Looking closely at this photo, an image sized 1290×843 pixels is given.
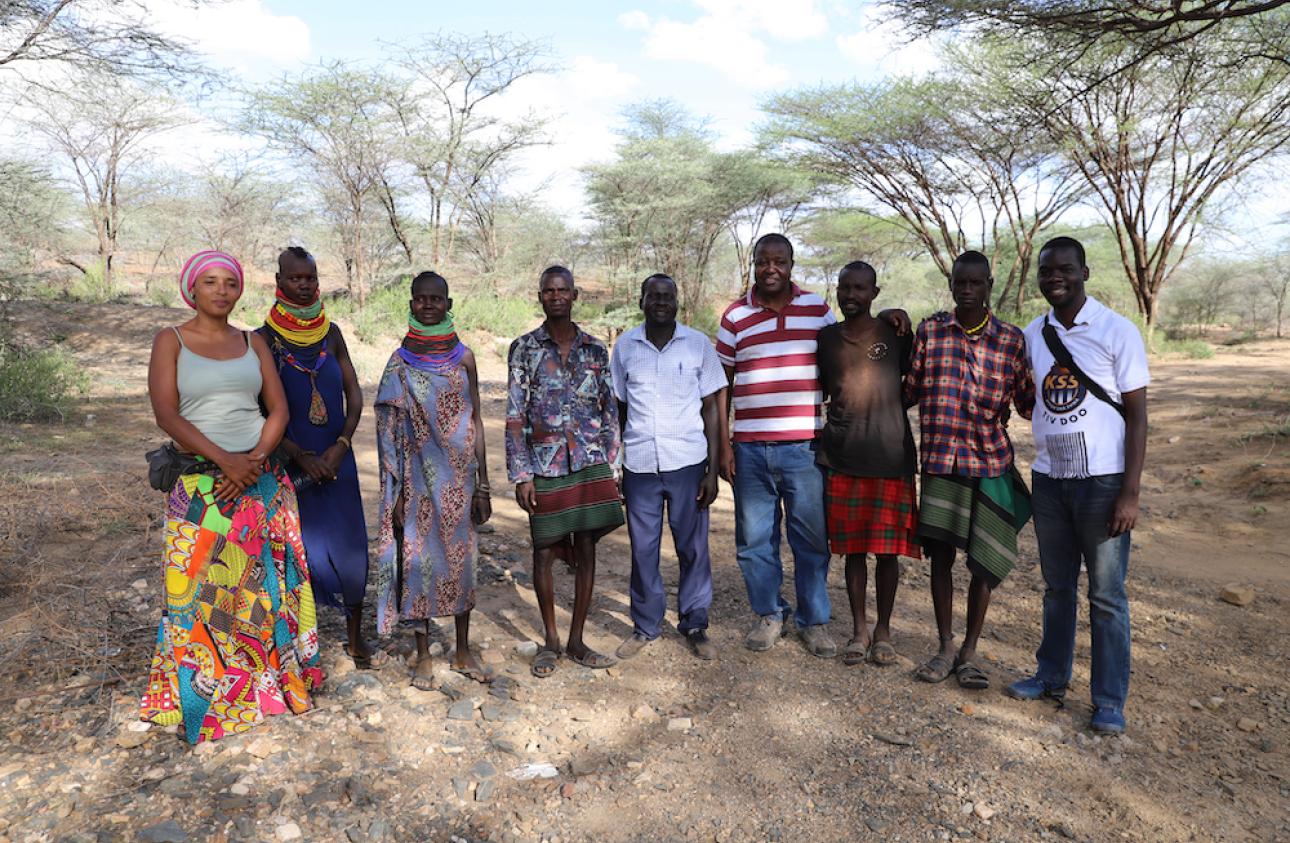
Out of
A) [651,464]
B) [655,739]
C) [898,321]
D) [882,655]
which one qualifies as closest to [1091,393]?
[898,321]

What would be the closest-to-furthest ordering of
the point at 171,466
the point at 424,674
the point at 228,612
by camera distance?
the point at 171,466 → the point at 228,612 → the point at 424,674

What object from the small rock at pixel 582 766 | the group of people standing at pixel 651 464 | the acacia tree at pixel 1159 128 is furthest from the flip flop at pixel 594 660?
the acacia tree at pixel 1159 128

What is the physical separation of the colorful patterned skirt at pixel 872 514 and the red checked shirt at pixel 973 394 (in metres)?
0.22

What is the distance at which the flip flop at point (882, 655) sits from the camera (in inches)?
123

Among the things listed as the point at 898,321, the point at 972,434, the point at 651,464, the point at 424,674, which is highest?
the point at 898,321

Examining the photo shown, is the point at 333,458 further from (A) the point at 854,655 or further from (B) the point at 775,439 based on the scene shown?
(A) the point at 854,655

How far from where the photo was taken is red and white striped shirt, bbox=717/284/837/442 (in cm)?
316

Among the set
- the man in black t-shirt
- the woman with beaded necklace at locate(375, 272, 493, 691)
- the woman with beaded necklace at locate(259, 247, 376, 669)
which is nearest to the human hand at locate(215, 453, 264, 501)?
the woman with beaded necklace at locate(259, 247, 376, 669)

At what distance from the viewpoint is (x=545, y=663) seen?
310cm

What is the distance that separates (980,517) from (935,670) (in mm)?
627

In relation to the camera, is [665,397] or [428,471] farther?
[665,397]

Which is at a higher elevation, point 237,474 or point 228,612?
point 237,474

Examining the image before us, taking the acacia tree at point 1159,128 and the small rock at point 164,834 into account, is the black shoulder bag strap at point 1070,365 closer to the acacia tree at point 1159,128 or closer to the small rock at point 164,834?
the small rock at point 164,834

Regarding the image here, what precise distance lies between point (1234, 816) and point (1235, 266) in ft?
116
